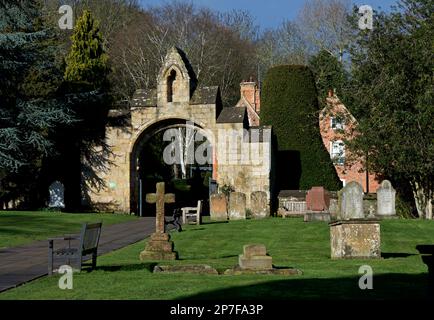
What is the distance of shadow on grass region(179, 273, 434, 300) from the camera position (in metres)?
10.4

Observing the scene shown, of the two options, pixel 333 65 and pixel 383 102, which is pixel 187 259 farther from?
pixel 333 65

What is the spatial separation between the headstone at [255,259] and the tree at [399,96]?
2279cm

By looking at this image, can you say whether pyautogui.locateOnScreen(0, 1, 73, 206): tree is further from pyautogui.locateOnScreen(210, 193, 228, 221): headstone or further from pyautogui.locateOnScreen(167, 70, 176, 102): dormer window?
pyautogui.locateOnScreen(210, 193, 228, 221): headstone

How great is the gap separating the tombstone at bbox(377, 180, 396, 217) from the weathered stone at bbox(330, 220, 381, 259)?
1668 cm

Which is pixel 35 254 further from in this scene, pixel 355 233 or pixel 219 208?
pixel 219 208

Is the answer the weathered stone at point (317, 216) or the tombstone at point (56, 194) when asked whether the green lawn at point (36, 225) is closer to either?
the tombstone at point (56, 194)

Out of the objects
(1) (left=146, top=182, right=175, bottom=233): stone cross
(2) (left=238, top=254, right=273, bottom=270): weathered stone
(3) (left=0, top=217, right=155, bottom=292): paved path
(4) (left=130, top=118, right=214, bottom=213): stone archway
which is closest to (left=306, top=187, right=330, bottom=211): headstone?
(4) (left=130, top=118, right=214, bottom=213): stone archway

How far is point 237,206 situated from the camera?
113 ft

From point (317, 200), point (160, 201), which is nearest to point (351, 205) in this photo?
point (160, 201)

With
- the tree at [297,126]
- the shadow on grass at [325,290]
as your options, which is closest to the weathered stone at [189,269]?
the shadow on grass at [325,290]

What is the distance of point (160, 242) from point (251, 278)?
5140 millimetres

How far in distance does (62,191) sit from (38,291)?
27939 millimetres
